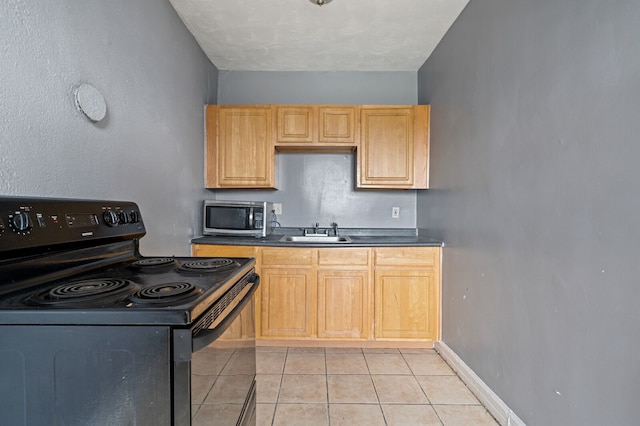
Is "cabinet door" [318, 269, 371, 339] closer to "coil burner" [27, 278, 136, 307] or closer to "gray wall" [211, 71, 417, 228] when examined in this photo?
"gray wall" [211, 71, 417, 228]

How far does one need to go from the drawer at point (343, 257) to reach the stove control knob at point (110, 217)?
1577mm

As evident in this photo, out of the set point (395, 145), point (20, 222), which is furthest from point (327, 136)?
point (20, 222)

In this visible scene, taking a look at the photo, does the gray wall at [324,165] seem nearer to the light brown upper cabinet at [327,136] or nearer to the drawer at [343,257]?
the light brown upper cabinet at [327,136]

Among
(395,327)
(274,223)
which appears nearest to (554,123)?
(395,327)

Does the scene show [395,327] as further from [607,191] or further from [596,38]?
[596,38]

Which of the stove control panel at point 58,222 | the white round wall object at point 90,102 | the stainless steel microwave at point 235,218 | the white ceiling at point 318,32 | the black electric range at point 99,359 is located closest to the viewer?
the black electric range at point 99,359

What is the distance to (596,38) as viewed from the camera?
1120 mm

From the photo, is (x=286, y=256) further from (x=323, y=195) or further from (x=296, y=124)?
(x=296, y=124)

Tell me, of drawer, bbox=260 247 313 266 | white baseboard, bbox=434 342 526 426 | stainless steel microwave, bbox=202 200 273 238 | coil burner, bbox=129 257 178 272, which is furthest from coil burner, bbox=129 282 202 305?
stainless steel microwave, bbox=202 200 273 238

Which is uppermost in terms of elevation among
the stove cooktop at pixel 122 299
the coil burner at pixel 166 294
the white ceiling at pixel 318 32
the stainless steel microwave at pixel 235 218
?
the white ceiling at pixel 318 32

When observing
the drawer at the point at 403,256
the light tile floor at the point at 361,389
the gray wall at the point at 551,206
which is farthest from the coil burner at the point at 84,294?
the drawer at the point at 403,256

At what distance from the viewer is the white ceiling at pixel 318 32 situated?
218 centimetres

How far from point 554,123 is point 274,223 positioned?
7.81 feet

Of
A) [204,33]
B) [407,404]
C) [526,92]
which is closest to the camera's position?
[526,92]
